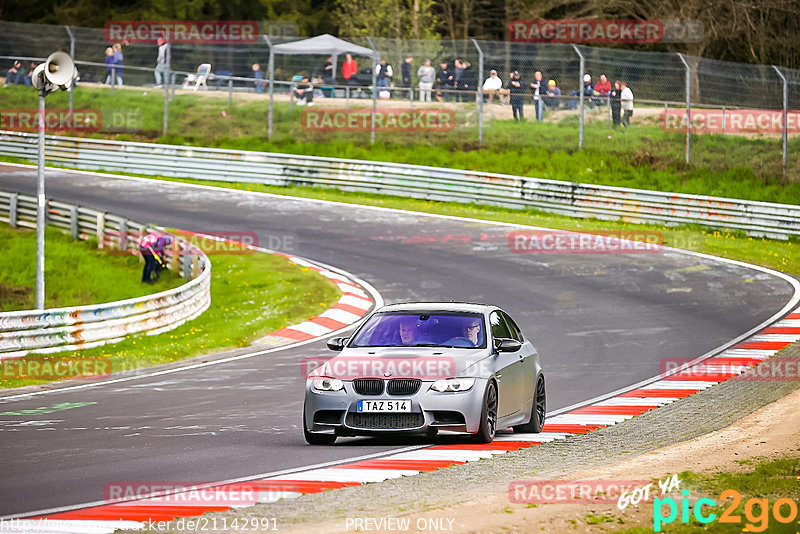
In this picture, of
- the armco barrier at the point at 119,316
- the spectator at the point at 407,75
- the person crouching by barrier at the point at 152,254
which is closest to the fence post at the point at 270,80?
the spectator at the point at 407,75

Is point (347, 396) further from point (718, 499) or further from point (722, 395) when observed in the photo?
point (722, 395)

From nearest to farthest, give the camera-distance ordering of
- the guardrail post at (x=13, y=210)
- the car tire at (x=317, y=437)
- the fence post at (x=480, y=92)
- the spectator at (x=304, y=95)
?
the car tire at (x=317, y=437) < the guardrail post at (x=13, y=210) < the fence post at (x=480, y=92) < the spectator at (x=304, y=95)

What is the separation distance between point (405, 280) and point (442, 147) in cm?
1331

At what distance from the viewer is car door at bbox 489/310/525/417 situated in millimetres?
11281

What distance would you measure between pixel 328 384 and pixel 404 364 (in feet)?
2.31

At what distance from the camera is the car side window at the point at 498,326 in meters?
11.9

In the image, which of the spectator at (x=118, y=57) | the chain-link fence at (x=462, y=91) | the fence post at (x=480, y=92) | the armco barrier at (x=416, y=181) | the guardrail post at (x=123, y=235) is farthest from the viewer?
the spectator at (x=118, y=57)

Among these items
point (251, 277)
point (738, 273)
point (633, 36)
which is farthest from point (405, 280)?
point (633, 36)

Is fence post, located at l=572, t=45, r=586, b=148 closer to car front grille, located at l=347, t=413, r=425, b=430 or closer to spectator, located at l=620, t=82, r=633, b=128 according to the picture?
spectator, located at l=620, t=82, r=633, b=128

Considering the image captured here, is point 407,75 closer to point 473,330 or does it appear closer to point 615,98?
point 615,98

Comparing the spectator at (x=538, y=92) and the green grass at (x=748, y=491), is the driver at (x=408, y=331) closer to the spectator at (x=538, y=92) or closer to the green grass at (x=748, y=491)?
the green grass at (x=748, y=491)

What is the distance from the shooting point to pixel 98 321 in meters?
18.2

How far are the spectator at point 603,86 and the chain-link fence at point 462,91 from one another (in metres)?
0.05

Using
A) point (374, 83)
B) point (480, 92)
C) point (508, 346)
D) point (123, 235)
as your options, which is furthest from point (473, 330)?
point (374, 83)
